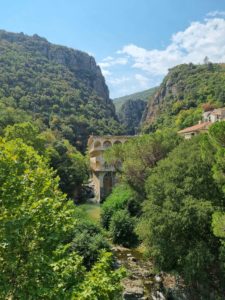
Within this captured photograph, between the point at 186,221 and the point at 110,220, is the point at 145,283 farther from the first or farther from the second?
the point at 110,220

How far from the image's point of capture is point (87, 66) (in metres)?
156

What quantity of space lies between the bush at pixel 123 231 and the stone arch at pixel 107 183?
1881 cm

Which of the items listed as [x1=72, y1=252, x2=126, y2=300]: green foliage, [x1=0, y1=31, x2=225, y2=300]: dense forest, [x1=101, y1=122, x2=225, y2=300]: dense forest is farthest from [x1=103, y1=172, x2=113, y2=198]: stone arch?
[x1=72, y1=252, x2=126, y2=300]: green foliage

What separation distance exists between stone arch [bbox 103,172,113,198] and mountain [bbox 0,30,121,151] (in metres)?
18.4

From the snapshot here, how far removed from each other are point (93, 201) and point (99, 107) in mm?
76591

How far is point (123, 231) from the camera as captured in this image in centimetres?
3002

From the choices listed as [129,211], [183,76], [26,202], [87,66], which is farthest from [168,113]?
[26,202]

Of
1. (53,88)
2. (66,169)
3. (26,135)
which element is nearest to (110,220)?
(26,135)

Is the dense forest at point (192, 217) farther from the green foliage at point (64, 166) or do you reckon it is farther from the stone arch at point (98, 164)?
the stone arch at point (98, 164)

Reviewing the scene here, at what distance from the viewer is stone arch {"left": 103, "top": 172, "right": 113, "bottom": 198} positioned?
49.4 meters

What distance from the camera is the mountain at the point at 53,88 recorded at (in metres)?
88.4

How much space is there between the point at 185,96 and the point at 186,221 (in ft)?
323

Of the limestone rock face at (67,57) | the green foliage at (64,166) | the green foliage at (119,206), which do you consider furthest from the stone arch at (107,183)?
the limestone rock face at (67,57)

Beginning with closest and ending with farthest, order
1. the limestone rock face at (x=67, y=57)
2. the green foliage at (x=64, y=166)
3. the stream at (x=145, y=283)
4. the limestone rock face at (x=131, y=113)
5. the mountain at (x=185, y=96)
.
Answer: the stream at (x=145, y=283), the green foliage at (x=64, y=166), the mountain at (x=185, y=96), the limestone rock face at (x=67, y=57), the limestone rock face at (x=131, y=113)
